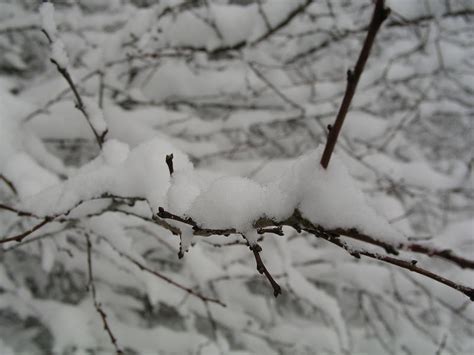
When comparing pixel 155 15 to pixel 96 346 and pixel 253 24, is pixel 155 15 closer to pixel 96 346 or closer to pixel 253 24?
→ pixel 253 24

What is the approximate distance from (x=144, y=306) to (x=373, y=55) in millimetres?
3284

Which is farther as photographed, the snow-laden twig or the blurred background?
the blurred background

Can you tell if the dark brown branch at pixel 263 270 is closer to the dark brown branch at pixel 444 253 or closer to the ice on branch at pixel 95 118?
the dark brown branch at pixel 444 253

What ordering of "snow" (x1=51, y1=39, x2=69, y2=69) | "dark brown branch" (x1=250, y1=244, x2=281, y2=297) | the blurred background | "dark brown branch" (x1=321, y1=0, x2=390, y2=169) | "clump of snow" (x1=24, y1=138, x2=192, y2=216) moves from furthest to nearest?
1. the blurred background
2. "snow" (x1=51, y1=39, x2=69, y2=69)
3. "clump of snow" (x1=24, y1=138, x2=192, y2=216)
4. "dark brown branch" (x1=250, y1=244, x2=281, y2=297)
5. "dark brown branch" (x1=321, y1=0, x2=390, y2=169)

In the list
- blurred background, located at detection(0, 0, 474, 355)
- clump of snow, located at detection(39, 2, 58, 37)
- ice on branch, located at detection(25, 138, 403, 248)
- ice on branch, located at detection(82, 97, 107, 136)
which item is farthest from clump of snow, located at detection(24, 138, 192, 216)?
blurred background, located at detection(0, 0, 474, 355)

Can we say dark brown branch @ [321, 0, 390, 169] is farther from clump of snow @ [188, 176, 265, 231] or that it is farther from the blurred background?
the blurred background

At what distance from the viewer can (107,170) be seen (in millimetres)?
920

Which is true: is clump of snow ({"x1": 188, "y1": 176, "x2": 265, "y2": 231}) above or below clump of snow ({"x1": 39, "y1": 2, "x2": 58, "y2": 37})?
below

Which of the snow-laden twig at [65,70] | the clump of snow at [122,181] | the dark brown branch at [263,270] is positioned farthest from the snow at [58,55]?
the dark brown branch at [263,270]

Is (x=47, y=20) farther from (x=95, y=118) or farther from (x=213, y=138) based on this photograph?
(x=213, y=138)

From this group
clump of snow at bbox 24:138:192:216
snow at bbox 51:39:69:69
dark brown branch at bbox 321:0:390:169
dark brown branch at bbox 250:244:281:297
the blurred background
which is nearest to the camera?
dark brown branch at bbox 321:0:390:169

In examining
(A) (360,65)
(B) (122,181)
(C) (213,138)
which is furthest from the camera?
(C) (213,138)

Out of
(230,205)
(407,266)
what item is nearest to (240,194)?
(230,205)

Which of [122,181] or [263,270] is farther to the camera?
[122,181]
